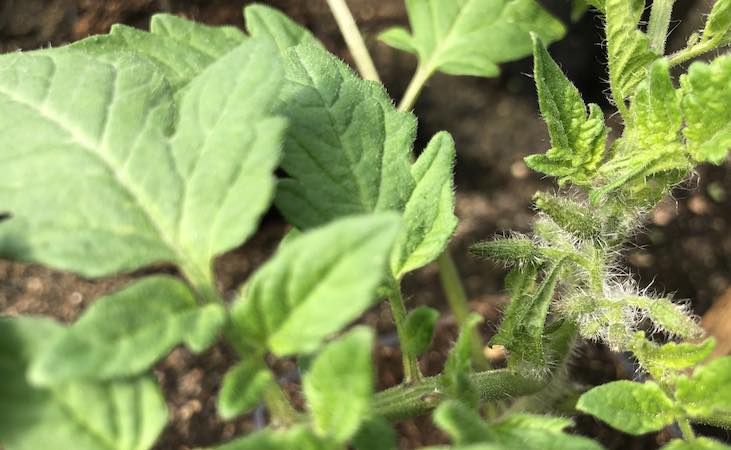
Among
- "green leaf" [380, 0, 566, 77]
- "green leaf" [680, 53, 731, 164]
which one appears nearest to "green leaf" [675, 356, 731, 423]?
"green leaf" [680, 53, 731, 164]

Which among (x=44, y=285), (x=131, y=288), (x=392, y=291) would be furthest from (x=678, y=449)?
(x=44, y=285)

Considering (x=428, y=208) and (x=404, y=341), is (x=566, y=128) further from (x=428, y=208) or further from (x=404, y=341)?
(x=404, y=341)

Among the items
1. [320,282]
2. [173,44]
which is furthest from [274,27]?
[320,282]

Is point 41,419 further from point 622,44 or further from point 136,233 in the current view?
point 622,44

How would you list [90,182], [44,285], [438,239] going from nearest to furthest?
1. [90,182]
2. [438,239]
3. [44,285]

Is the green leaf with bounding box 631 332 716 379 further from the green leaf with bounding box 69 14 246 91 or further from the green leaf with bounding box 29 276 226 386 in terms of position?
the green leaf with bounding box 69 14 246 91

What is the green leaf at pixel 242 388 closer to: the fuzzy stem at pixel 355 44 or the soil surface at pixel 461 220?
the fuzzy stem at pixel 355 44

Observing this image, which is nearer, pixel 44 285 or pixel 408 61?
pixel 44 285
